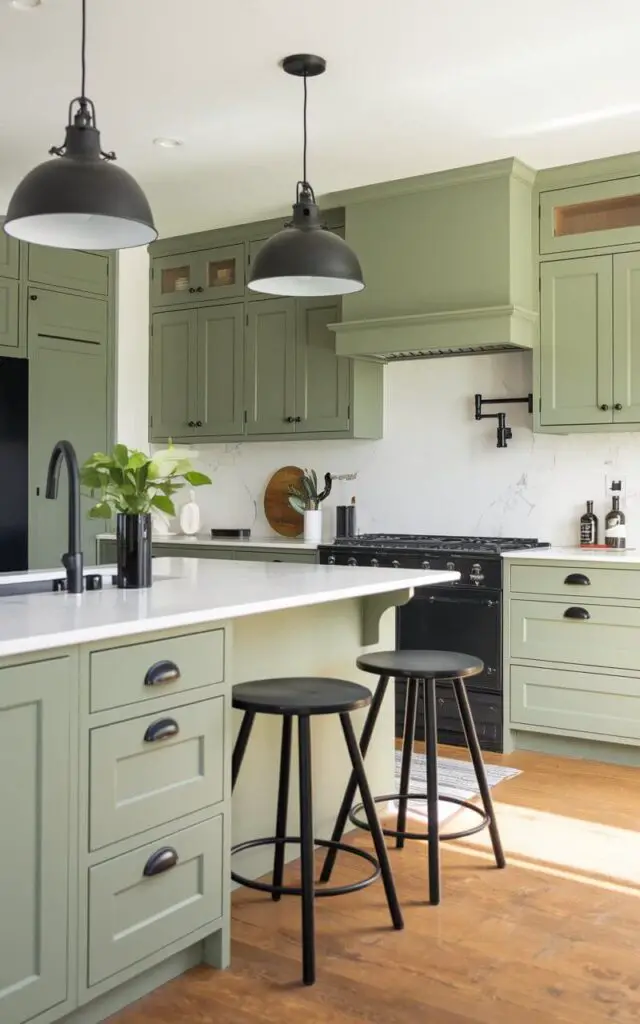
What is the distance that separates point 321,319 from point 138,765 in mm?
3620

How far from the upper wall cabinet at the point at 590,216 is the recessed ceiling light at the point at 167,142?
5.53 feet

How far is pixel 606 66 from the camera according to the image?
3539 mm

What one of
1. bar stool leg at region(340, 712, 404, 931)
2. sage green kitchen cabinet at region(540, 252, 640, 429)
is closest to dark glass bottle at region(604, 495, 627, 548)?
sage green kitchen cabinet at region(540, 252, 640, 429)

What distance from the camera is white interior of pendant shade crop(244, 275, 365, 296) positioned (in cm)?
339

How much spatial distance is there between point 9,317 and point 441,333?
2.28 meters

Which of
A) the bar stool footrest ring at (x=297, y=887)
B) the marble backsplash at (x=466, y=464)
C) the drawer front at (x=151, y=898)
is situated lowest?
the bar stool footrest ring at (x=297, y=887)

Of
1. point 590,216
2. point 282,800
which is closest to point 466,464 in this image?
point 590,216

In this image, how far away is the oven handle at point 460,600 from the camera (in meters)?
4.48

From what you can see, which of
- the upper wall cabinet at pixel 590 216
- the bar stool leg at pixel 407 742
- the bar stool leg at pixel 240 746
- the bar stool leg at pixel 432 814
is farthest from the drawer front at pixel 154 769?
the upper wall cabinet at pixel 590 216

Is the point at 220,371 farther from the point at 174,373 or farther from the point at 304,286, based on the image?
the point at 304,286

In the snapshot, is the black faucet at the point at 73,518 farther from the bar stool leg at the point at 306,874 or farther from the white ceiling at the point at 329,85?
the white ceiling at the point at 329,85

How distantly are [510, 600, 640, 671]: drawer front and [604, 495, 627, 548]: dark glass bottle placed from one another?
1.75 feet

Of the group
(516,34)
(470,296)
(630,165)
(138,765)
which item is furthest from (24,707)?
(630,165)

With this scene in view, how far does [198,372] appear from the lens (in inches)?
233
